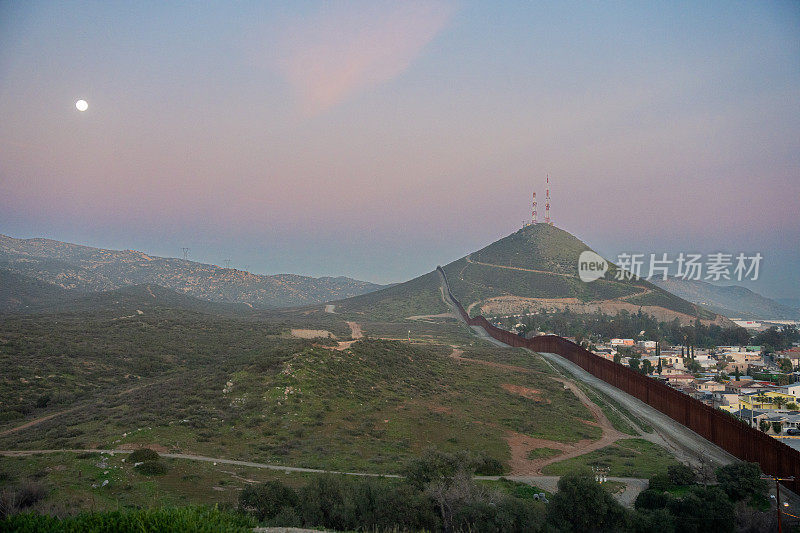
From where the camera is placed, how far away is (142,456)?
17641 millimetres

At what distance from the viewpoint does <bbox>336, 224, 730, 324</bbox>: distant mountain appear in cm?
11219

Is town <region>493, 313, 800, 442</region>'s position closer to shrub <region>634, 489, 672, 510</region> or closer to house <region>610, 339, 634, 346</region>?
house <region>610, 339, 634, 346</region>

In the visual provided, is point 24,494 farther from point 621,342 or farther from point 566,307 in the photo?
point 566,307

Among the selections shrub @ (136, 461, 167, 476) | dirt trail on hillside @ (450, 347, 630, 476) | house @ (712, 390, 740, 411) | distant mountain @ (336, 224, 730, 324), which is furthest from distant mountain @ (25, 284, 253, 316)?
house @ (712, 390, 740, 411)

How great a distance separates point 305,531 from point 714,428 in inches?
941

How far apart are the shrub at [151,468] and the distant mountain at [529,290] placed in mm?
89901

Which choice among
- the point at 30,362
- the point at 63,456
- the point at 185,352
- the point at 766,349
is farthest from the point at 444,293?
the point at 63,456

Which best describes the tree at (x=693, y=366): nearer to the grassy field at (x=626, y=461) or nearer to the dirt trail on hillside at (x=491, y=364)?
the dirt trail on hillside at (x=491, y=364)

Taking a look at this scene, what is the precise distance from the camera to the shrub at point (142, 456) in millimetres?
17484

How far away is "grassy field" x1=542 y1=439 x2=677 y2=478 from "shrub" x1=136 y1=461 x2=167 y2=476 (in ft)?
51.0

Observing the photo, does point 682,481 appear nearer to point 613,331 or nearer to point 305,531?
point 305,531

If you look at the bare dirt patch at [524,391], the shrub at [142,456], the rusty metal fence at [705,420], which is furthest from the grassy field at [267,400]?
the rusty metal fence at [705,420]

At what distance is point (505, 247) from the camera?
5920 inches

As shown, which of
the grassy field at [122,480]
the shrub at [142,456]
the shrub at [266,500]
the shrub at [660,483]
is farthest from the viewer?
the shrub at [660,483]
